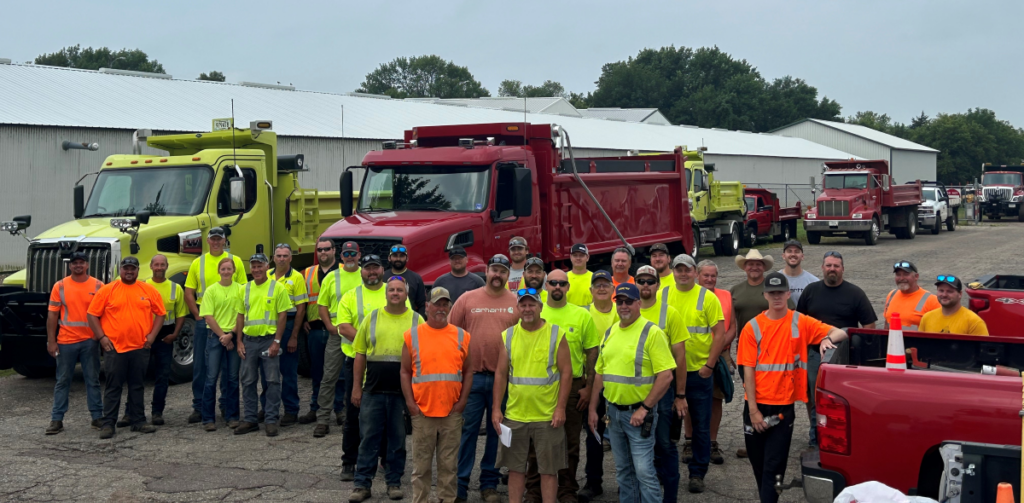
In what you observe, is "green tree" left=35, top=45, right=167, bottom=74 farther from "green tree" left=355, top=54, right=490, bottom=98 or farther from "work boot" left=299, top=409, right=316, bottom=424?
"work boot" left=299, top=409, right=316, bottom=424

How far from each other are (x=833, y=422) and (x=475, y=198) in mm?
7492

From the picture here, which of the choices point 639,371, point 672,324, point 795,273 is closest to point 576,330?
point 672,324

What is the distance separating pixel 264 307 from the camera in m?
9.25

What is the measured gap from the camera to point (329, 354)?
909 centimetres

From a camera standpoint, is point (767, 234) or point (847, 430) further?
point (767, 234)

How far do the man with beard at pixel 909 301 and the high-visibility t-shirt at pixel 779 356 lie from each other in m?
1.62

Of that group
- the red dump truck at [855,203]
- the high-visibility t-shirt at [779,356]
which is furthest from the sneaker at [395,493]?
the red dump truck at [855,203]

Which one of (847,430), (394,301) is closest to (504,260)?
(394,301)

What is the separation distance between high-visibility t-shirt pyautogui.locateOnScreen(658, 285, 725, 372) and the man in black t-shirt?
35.3 inches

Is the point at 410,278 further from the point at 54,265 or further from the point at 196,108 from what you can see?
the point at 196,108

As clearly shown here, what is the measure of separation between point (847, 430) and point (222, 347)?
248 inches

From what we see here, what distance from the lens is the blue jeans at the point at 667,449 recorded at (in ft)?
21.3

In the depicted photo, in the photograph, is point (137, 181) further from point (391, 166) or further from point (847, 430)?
point (847, 430)

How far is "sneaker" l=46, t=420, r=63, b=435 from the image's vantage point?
919 cm
